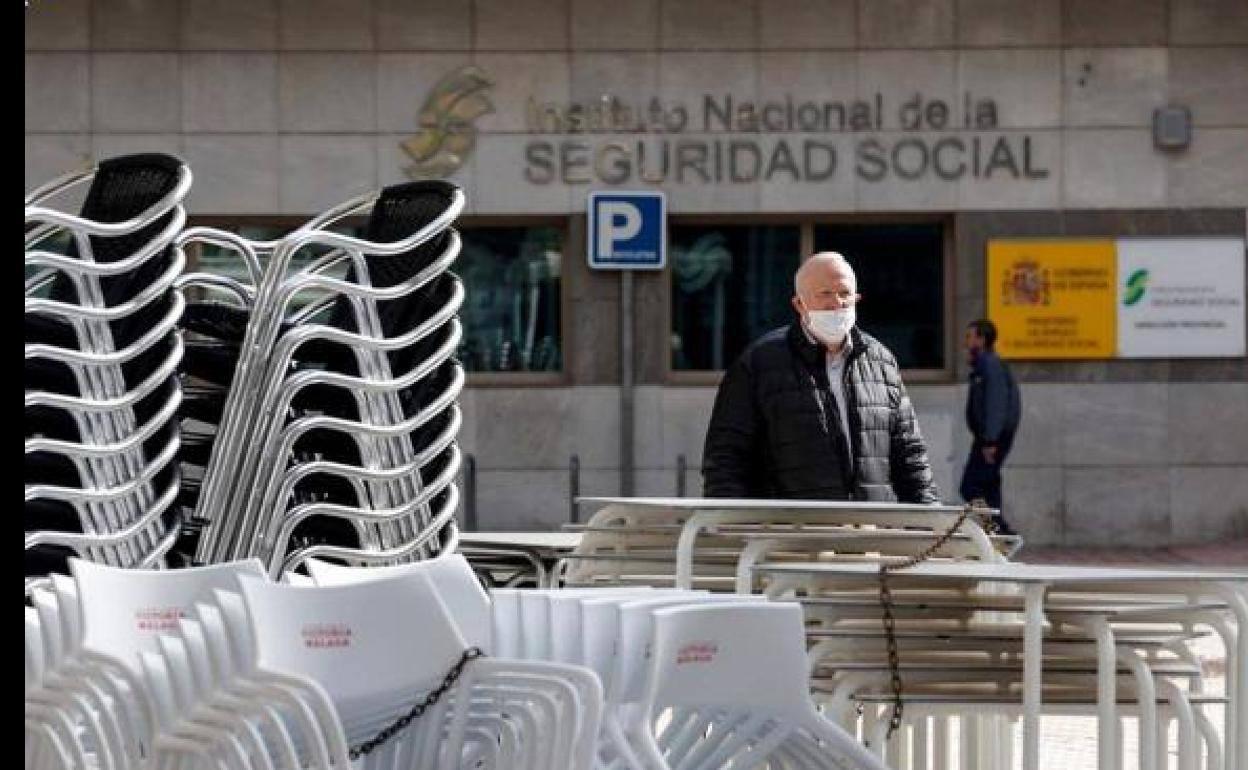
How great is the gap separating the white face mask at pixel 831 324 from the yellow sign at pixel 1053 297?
16.2 metres

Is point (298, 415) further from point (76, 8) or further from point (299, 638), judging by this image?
point (76, 8)

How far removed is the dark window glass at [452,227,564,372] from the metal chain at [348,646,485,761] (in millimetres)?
21493

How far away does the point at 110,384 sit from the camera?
8.72 metres

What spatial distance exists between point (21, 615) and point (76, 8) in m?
22.9

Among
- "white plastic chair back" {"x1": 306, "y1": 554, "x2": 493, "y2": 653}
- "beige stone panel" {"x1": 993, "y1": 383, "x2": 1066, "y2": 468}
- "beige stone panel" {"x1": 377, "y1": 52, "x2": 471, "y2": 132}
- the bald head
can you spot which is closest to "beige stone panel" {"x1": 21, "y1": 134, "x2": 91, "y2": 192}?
"beige stone panel" {"x1": 377, "y1": 52, "x2": 471, "y2": 132}

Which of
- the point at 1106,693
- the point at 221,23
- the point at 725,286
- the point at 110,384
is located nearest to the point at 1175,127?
the point at 725,286

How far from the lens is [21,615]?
11.6ft

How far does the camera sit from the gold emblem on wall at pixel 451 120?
26.0 metres

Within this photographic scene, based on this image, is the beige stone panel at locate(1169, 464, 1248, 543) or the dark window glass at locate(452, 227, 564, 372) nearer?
the beige stone panel at locate(1169, 464, 1248, 543)

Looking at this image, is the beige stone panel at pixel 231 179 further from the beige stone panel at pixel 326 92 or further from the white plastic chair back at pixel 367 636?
the white plastic chair back at pixel 367 636

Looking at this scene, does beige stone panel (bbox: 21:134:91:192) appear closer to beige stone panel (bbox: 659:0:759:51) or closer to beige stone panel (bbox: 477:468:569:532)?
beige stone panel (bbox: 477:468:569:532)

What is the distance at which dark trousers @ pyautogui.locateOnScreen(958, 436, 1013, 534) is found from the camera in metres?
23.8

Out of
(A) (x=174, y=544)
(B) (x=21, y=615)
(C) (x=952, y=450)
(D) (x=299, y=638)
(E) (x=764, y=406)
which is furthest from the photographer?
(C) (x=952, y=450)

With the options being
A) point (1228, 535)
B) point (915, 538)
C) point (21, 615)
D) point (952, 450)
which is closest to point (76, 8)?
point (952, 450)
